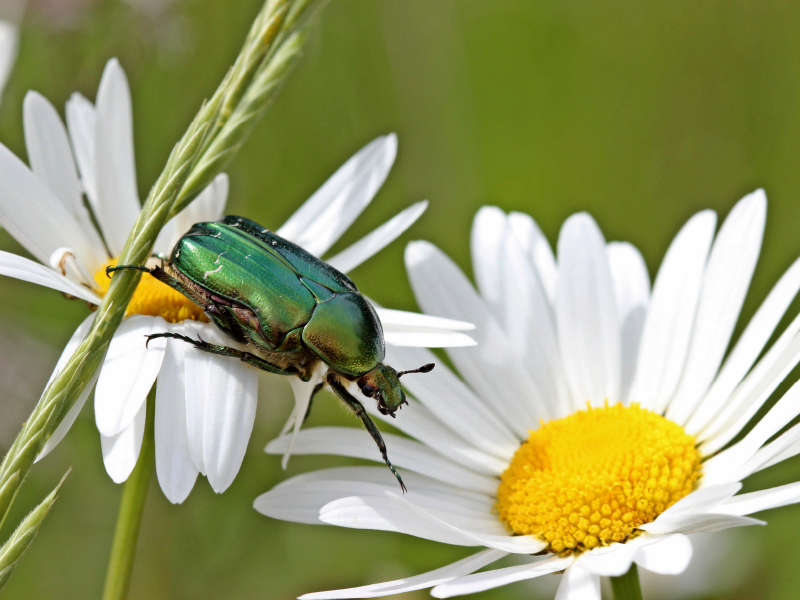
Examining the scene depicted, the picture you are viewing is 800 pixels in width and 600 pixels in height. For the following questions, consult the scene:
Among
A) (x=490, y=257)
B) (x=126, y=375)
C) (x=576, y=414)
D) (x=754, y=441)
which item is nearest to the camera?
(x=126, y=375)

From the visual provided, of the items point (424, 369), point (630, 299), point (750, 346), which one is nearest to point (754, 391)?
point (750, 346)

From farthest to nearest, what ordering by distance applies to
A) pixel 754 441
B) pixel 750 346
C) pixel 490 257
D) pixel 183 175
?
pixel 490 257, pixel 750 346, pixel 754 441, pixel 183 175

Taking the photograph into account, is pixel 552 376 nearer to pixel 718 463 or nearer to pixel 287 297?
pixel 718 463

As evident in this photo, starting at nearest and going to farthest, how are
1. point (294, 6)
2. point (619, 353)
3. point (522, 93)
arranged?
point (294, 6) → point (619, 353) → point (522, 93)

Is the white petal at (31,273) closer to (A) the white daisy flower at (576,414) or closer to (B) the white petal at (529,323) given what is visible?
(A) the white daisy flower at (576,414)

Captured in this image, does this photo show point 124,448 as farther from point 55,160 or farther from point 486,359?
point 486,359

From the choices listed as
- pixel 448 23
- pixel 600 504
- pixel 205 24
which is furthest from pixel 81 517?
pixel 448 23

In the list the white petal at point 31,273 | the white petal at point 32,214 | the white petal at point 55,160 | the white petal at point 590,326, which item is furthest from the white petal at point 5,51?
the white petal at point 590,326
